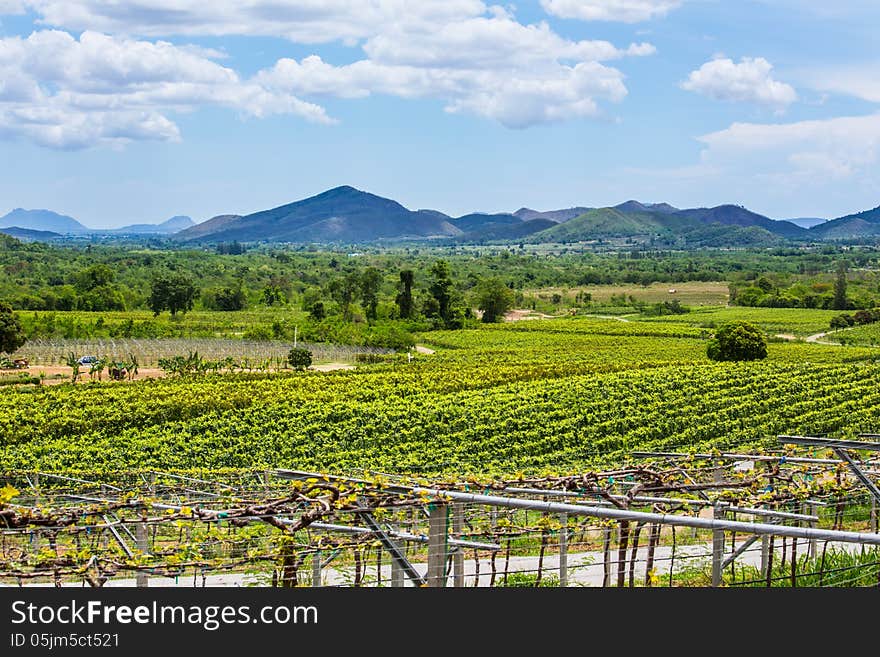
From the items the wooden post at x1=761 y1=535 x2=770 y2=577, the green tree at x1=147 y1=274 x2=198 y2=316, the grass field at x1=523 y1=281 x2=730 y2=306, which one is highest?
the wooden post at x1=761 y1=535 x2=770 y2=577

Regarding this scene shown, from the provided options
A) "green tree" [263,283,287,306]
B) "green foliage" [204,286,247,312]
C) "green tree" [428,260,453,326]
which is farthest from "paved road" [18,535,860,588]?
"green tree" [263,283,287,306]

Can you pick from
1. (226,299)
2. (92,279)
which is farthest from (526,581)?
(92,279)

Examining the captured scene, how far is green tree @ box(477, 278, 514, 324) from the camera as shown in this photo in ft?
274

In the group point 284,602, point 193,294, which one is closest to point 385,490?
point 284,602

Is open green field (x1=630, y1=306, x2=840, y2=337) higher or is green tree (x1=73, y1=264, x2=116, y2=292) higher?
green tree (x1=73, y1=264, x2=116, y2=292)

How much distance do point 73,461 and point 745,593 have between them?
22698mm

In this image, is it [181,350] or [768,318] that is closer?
[181,350]

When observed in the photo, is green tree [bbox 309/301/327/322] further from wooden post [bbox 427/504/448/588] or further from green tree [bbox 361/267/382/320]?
wooden post [bbox 427/504/448/588]

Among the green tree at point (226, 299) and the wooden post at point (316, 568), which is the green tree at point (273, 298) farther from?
the wooden post at point (316, 568)

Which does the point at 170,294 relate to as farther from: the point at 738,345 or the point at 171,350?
the point at 738,345

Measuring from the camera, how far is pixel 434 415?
95.7 feet

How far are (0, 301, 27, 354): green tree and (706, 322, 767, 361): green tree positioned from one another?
34.9m

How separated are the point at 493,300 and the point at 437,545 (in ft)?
258

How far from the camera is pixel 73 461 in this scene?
2436 cm
